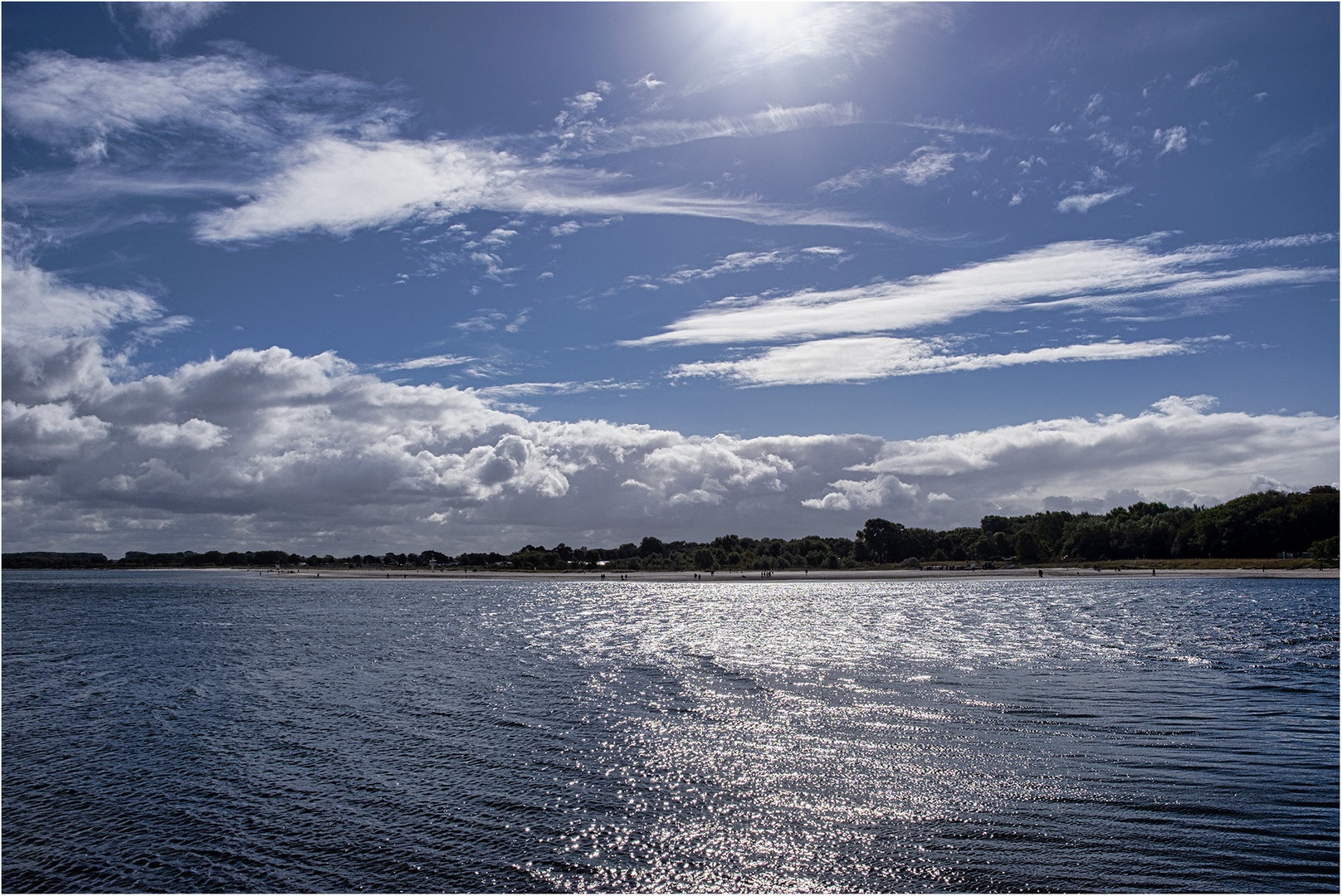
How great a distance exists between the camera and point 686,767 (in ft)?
83.3

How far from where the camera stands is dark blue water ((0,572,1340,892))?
18000mm

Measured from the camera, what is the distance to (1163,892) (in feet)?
52.2

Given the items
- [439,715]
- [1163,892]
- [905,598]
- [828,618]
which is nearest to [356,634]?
[439,715]

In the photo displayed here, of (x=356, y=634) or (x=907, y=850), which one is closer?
(x=907, y=850)

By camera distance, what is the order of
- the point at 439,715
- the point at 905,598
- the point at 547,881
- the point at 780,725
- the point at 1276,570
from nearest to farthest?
the point at 547,881, the point at 780,725, the point at 439,715, the point at 905,598, the point at 1276,570

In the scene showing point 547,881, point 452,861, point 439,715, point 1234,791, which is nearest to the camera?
point 547,881

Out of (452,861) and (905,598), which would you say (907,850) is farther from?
(905,598)

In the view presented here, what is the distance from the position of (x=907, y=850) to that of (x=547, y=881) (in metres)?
8.56

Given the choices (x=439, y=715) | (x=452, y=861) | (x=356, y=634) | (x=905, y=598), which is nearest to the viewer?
(x=452, y=861)

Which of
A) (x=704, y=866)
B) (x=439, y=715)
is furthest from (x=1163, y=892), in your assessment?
(x=439, y=715)

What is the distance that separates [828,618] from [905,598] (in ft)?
135

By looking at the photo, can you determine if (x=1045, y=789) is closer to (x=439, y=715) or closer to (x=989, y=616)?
(x=439, y=715)

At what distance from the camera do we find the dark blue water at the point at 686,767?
59.1ft

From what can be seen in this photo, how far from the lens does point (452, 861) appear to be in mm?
18484
